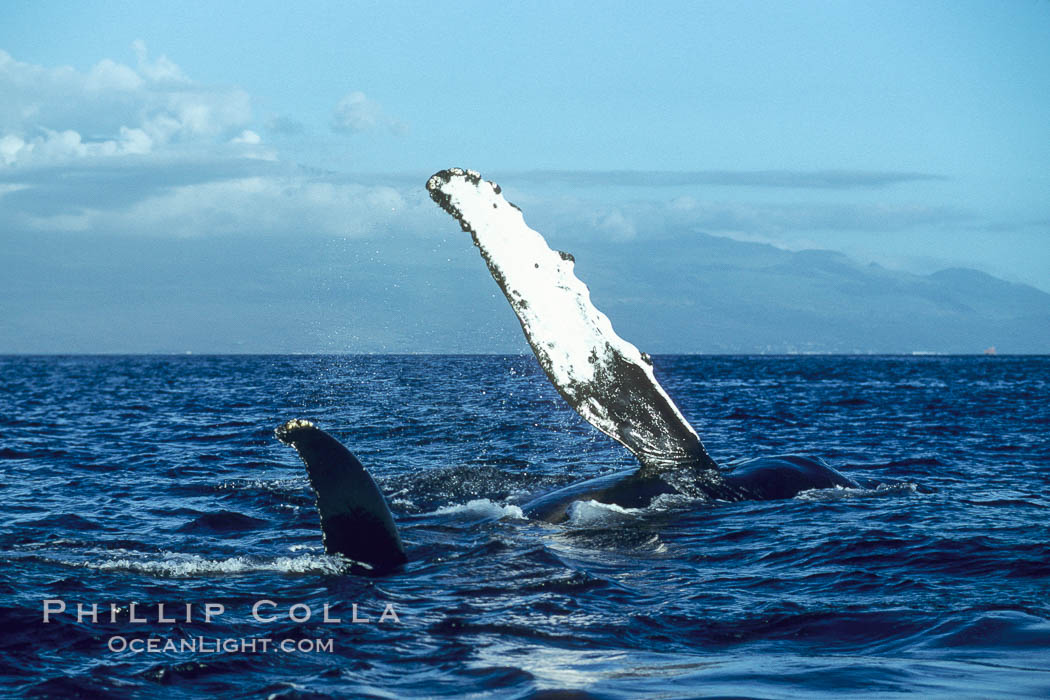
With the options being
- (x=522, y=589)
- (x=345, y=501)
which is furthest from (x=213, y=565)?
(x=522, y=589)

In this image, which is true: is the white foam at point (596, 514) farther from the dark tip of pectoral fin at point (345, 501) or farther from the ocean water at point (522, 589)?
Result: the dark tip of pectoral fin at point (345, 501)

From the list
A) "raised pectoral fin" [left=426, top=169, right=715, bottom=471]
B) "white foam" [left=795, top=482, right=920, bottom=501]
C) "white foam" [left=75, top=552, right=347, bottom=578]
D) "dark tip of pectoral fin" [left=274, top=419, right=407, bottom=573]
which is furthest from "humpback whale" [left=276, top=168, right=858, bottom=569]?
"white foam" [left=795, top=482, right=920, bottom=501]

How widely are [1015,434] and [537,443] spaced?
9.32m

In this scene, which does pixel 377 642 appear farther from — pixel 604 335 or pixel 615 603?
pixel 604 335

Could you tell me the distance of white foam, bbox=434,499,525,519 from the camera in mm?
9133

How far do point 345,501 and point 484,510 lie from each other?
3.14 meters

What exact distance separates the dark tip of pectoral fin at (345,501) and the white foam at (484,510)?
2.10 meters

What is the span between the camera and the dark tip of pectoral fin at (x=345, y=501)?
6.12m

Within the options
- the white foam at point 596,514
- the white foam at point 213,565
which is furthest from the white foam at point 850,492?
the white foam at point 213,565

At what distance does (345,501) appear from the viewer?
646 cm

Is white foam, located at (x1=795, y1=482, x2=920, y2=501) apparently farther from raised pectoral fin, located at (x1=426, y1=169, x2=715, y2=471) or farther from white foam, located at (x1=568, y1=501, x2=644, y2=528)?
raised pectoral fin, located at (x1=426, y1=169, x2=715, y2=471)

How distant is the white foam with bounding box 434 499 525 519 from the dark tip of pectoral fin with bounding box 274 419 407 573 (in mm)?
2096

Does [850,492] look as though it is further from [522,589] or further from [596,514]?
[522,589]

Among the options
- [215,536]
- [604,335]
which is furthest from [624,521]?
[215,536]
